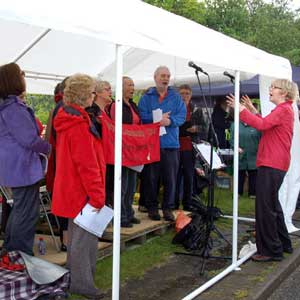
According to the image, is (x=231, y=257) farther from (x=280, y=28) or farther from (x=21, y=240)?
(x=280, y=28)

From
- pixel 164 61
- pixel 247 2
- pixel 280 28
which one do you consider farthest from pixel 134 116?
pixel 247 2

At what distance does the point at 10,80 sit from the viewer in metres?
4.50

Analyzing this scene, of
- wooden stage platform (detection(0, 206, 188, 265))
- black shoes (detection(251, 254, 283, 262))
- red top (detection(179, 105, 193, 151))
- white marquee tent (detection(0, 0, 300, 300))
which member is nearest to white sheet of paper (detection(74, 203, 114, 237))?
white marquee tent (detection(0, 0, 300, 300))

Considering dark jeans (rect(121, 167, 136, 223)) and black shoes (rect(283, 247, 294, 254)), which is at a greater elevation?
dark jeans (rect(121, 167, 136, 223))

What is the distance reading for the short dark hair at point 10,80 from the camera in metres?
4.46

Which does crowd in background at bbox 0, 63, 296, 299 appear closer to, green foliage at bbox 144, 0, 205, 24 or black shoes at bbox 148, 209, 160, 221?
black shoes at bbox 148, 209, 160, 221

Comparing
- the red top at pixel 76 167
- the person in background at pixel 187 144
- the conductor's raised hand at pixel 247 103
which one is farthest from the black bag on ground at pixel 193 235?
the red top at pixel 76 167

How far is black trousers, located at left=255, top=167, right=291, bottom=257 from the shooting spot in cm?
575

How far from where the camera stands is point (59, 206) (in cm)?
422

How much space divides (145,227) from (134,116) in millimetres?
1316

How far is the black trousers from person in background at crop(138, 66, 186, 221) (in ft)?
4.11

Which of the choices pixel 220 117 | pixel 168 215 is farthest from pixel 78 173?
pixel 220 117

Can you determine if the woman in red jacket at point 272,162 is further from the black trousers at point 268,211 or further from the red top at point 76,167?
the red top at point 76,167

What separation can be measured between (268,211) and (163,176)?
4.94ft
